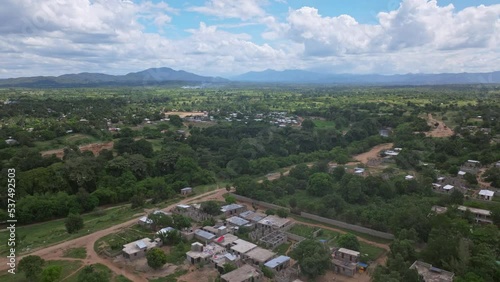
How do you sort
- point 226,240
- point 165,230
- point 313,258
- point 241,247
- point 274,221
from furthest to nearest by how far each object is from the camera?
point 274,221 < point 165,230 < point 226,240 < point 241,247 < point 313,258

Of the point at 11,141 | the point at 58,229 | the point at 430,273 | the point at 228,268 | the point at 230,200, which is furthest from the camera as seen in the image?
the point at 11,141

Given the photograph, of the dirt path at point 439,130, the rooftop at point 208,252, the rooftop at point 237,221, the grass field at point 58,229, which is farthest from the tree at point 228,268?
the dirt path at point 439,130

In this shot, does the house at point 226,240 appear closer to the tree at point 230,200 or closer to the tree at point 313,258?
the tree at point 313,258

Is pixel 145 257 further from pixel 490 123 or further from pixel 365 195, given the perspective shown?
pixel 490 123

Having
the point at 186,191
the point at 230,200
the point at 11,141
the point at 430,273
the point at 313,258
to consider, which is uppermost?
the point at 11,141

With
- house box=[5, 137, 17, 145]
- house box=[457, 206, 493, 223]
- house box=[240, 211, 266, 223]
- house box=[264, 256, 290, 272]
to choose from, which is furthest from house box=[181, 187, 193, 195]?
house box=[5, 137, 17, 145]

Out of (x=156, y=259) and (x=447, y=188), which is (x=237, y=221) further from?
(x=447, y=188)

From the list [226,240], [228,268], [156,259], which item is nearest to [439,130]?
[226,240]
